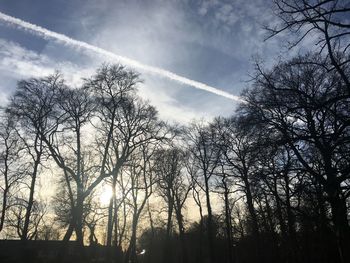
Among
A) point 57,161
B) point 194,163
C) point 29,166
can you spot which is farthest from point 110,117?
point 194,163

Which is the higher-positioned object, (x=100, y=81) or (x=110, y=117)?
(x=100, y=81)

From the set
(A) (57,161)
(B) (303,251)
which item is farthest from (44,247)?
(B) (303,251)

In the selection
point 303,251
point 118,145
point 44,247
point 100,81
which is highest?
point 100,81

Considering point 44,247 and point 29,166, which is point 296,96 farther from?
point 44,247

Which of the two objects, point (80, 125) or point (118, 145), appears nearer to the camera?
point (80, 125)

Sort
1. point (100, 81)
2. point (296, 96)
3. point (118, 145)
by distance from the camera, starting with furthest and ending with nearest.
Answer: point (118, 145) < point (100, 81) < point (296, 96)

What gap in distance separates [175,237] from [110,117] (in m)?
46.0

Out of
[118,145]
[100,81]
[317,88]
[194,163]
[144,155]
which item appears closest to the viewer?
[317,88]

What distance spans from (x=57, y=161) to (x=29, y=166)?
3.83m

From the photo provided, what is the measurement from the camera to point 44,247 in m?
56.9

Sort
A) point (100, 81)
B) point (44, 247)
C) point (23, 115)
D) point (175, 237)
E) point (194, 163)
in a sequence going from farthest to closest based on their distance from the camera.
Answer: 1. point (175, 237)
2. point (44, 247)
3. point (194, 163)
4. point (100, 81)
5. point (23, 115)

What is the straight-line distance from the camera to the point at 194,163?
33.0 m

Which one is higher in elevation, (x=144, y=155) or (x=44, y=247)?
(x=144, y=155)

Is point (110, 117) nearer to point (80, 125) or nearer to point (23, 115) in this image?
point (80, 125)
